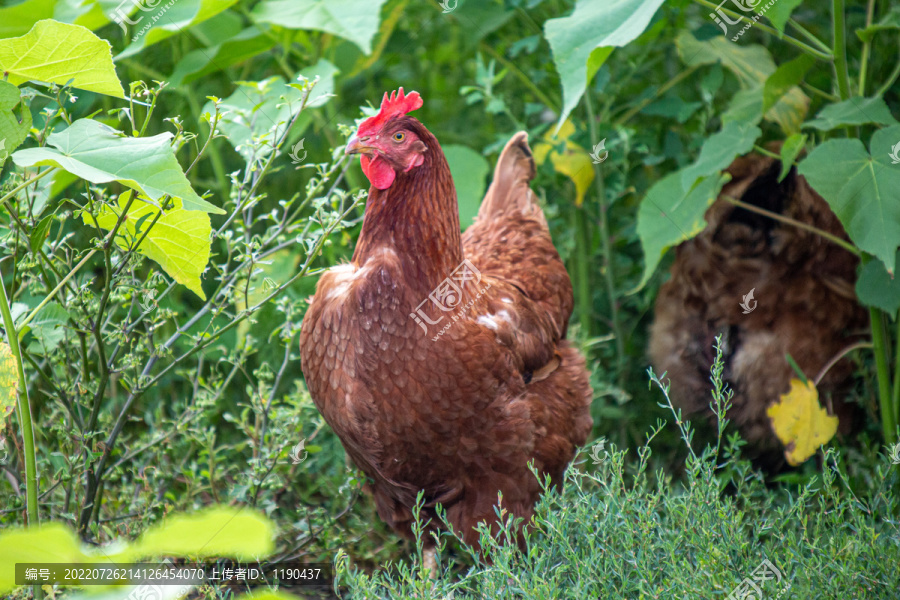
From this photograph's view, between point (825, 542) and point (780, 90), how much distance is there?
50.9 inches

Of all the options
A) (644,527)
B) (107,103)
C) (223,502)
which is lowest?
(223,502)

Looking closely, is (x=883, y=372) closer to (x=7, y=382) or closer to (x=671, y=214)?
(x=671, y=214)

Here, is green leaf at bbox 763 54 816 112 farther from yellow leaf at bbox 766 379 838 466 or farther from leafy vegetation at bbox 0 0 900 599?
yellow leaf at bbox 766 379 838 466

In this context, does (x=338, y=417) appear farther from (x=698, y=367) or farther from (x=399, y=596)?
(x=698, y=367)

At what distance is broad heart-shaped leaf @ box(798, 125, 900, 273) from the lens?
1.79m

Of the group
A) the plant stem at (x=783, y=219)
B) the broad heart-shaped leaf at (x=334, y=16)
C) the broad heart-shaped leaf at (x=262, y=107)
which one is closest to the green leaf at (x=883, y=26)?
the plant stem at (x=783, y=219)

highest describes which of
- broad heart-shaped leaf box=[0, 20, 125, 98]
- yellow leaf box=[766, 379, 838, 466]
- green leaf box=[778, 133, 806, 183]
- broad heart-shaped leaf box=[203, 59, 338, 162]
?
broad heart-shaped leaf box=[0, 20, 125, 98]

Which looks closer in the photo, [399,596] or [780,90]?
[399,596]

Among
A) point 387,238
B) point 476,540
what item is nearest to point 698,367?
point 476,540

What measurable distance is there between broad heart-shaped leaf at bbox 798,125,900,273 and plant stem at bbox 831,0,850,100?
27cm

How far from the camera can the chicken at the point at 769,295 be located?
2383 mm

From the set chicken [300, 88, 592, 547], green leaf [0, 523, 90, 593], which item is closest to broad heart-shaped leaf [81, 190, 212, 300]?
chicken [300, 88, 592, 547]

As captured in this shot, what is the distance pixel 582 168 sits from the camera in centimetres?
264

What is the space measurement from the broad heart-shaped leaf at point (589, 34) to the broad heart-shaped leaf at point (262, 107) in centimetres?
63
